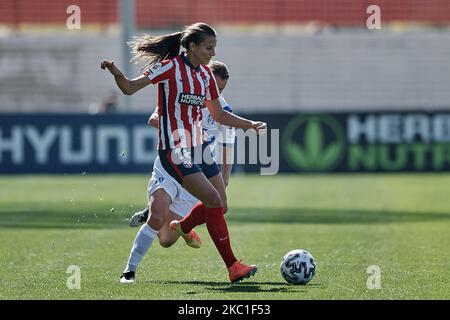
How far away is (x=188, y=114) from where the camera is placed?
29.1ft

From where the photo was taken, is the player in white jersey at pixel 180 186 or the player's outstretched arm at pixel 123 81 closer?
the player's outstretched arm at pixel 123 81

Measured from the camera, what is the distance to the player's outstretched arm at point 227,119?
363 inches

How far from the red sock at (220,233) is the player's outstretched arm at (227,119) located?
0.76m

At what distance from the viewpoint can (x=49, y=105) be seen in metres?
30.6

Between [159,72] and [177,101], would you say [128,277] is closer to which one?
[177,101]

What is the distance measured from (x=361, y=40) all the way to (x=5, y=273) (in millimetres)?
22577

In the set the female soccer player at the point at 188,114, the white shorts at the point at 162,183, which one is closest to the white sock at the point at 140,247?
the female soccer player at the point at 188,114

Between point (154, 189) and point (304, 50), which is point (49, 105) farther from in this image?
point (154, 189)

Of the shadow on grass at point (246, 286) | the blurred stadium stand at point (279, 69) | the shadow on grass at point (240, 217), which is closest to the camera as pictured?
the shadow on grass at point (246, 286)

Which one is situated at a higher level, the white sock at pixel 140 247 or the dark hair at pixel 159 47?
the dark hair at pixel 159 47

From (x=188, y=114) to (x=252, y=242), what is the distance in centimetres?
397

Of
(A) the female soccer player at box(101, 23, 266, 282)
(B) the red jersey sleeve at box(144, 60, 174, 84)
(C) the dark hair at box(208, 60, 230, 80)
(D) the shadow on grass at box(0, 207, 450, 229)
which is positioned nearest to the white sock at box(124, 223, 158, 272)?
(A) the female soccer player at box(101, 23, 266, 282)

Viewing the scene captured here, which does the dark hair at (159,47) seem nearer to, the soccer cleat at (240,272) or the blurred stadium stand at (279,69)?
the soccer cleat at (240,272)
